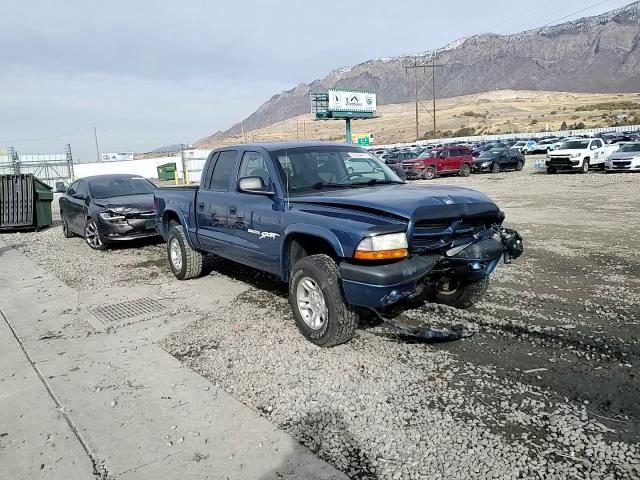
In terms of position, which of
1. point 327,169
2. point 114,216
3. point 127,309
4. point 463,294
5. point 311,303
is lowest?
point 127,309

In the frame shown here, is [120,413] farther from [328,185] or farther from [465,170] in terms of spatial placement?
[465,170]

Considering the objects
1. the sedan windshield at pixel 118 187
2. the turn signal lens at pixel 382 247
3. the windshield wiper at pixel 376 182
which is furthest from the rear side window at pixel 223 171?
the sedan windshield at pixel 118 187

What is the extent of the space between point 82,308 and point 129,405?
9.73 ft

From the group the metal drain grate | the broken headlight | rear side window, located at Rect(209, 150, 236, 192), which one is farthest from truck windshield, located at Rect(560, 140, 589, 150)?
the metal drain grate

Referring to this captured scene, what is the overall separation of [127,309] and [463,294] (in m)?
3.91

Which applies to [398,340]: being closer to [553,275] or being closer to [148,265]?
[553,275]

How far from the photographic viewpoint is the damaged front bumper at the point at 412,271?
3.86 meters

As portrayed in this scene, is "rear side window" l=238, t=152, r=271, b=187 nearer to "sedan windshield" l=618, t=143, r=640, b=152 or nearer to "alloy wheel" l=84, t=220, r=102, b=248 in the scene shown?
"alloy wheel" l=84, t=220, r=102, b=248

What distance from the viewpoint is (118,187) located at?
11109 millimetres

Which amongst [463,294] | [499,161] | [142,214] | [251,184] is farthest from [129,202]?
[499,161]

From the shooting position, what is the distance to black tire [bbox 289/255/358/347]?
4.21 meters

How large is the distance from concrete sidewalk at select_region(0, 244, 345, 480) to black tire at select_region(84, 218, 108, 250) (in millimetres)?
4318

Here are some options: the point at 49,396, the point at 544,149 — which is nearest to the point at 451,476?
the point at 49,396

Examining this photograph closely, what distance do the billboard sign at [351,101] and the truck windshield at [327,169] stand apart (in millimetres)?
53446
